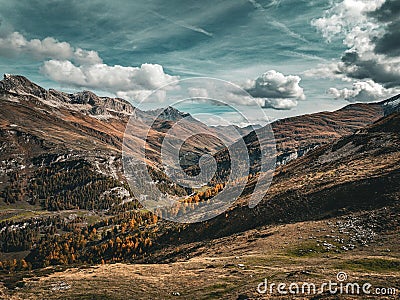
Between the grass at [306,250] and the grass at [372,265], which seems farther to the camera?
the grass at [306,250]

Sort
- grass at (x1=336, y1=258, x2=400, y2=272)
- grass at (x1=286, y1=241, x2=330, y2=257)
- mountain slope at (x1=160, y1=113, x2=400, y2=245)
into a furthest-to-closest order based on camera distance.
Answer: mountain slope at (x1=160, y1=113, x2=400, y2=245) < grass at (x1=286, y1=241, x2=330, y2=257) < grass at (x1=336, y1=258, x2=400, y2=272)

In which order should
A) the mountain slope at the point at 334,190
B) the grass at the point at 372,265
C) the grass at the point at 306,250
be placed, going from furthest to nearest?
the mountain slope at the point at 334,190
the grass at the point at 306,250
the grass at the point at 372,265

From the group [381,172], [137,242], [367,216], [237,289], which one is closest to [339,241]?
[367,216]

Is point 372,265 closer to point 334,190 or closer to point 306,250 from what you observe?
point 306,250

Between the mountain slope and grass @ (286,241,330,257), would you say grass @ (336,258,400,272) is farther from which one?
the mountain slope

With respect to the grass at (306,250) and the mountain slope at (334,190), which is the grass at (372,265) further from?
the mountain slope at (334,190)

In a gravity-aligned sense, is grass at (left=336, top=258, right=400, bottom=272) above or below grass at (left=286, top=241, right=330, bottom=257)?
above

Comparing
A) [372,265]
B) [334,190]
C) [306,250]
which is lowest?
[306,250]

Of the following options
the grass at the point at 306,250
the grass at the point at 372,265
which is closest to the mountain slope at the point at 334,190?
the grass at the point at 306,250

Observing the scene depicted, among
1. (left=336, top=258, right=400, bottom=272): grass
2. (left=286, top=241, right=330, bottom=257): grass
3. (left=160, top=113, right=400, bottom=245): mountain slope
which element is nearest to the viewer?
(left=336, top=258, right=400, bottom=272): grass

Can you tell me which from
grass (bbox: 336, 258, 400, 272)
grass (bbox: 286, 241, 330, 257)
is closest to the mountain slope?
grass (bbox: 286, 241, 330, 257)

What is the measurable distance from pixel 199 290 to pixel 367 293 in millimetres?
21850

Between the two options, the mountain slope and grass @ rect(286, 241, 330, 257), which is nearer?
grass @ rect(286, 241, 330, 257)

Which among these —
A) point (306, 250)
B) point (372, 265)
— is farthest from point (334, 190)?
point (372, 265)
